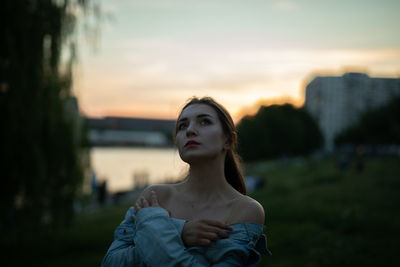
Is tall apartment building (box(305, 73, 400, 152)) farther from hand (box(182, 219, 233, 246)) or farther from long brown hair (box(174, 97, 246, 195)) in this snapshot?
hand (box(182, 219, 233, 246))

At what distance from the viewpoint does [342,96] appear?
141625 mm

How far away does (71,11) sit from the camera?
7.46 meters

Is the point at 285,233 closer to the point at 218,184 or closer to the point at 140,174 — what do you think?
the point at 218,184

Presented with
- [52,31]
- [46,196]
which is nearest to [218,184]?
Answer: [52,31]

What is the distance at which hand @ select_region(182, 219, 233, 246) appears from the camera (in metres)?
1.91

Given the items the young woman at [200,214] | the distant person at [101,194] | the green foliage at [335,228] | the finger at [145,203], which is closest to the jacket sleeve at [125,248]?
the young woman at [200,214]

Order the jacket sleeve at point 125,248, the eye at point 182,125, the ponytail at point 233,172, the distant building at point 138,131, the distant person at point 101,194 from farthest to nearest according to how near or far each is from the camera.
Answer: the distant building at point 138,131 < the distant person at point 101,194 < the ponytail at point 233,172 < the eye at point 182,125 < the jacket sleeve at point 125,248

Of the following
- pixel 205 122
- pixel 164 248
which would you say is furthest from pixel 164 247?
pixel 205 122

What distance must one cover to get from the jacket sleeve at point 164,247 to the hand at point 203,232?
44 millimetres

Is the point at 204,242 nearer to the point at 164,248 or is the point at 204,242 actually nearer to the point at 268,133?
the point at 164,248

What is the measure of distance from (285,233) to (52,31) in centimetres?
741

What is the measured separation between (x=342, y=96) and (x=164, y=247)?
150225mm

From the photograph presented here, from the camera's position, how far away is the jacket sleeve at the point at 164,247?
6.13 feet

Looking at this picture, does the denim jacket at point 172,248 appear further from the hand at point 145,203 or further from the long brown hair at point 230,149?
the long brown hair at point 230,149
